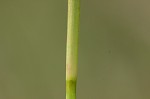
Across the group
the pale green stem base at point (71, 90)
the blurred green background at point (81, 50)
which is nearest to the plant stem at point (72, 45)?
the pale green stem base at point (71, 90)

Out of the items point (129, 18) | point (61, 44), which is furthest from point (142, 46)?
point (61, 44)

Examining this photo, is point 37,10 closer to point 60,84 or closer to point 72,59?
point 60,84

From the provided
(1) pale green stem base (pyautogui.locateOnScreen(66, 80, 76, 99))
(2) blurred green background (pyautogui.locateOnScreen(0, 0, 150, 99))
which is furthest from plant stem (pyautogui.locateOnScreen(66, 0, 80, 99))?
(2) blurred green background (pyautogui.locateOnScreen(0, 0, 150, 99))

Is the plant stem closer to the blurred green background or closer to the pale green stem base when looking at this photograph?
the pale green stem base

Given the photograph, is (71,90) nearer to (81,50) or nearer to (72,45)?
(72,45)

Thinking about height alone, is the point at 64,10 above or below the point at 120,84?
above
